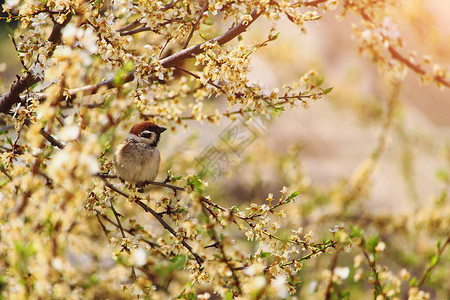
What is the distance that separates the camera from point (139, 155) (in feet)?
10.3

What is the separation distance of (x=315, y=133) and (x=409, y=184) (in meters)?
5.04

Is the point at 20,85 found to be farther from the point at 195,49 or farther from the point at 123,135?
the point at 195,49

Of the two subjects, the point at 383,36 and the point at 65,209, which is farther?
the point at 383,36

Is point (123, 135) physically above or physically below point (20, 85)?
below

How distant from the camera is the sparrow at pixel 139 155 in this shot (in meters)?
3.08

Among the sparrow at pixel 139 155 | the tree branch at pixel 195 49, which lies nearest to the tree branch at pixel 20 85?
the tree branch at pixel 195 49

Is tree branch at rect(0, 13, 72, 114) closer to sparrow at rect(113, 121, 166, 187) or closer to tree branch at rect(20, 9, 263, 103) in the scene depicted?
tree branch at rect(20, 9, 263, 103)

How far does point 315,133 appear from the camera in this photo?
1141cm

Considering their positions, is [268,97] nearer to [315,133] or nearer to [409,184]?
[409,184]

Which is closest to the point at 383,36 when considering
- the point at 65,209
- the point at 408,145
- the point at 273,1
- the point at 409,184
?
the point at 273,1

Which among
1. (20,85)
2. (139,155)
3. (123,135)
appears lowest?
(123,135)

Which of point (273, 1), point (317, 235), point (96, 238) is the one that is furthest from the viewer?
point (317, 235)

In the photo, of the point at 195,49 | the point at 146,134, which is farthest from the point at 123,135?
the point at 146,134

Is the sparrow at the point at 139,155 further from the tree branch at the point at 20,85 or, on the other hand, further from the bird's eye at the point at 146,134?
the tree branch at the point at 20,85
